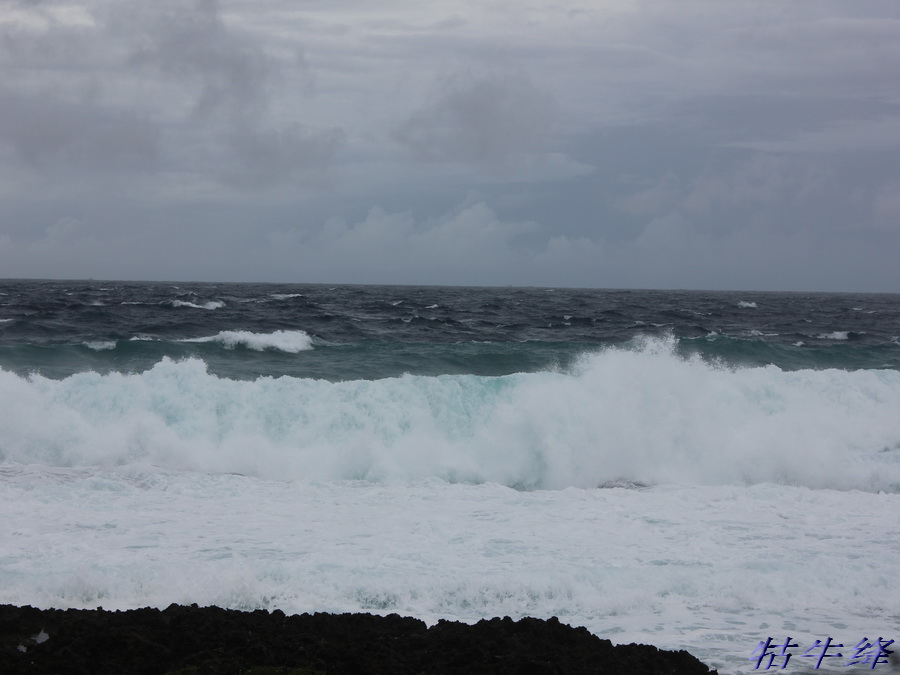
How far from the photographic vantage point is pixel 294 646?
6.05 m

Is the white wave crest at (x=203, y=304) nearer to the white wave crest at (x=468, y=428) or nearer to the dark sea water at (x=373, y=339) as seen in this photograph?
the dark sea water at (x=373, y=339)

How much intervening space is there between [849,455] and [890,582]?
7551 mm

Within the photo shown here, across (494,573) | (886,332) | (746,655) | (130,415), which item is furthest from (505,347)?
(886,332)

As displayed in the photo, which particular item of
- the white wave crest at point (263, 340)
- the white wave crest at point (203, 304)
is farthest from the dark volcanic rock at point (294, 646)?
the white wave crest at point (203, 304)

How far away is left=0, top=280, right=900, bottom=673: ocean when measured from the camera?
305 inches

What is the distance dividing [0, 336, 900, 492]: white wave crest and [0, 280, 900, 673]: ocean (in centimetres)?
5

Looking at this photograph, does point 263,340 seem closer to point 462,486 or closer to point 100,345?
point 100,345

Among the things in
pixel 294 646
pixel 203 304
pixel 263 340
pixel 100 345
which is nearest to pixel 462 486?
pixel 294 646

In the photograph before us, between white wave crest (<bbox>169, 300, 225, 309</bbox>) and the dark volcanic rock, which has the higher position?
white wave crest (<bbox>169, 300, 225, 309</bbox>)

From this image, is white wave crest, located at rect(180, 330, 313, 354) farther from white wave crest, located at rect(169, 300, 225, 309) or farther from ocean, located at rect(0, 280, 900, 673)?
white wave crest, located at rect(169, 300, 225, 309)

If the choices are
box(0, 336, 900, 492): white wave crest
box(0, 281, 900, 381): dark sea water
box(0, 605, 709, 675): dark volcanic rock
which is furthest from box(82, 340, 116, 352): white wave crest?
box(0, 605, 709, 675): dark volcanic rock

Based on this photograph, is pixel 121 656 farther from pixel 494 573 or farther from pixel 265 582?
pixel 494 573

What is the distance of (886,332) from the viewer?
3628cm

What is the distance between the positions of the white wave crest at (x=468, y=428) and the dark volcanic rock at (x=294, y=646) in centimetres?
680
